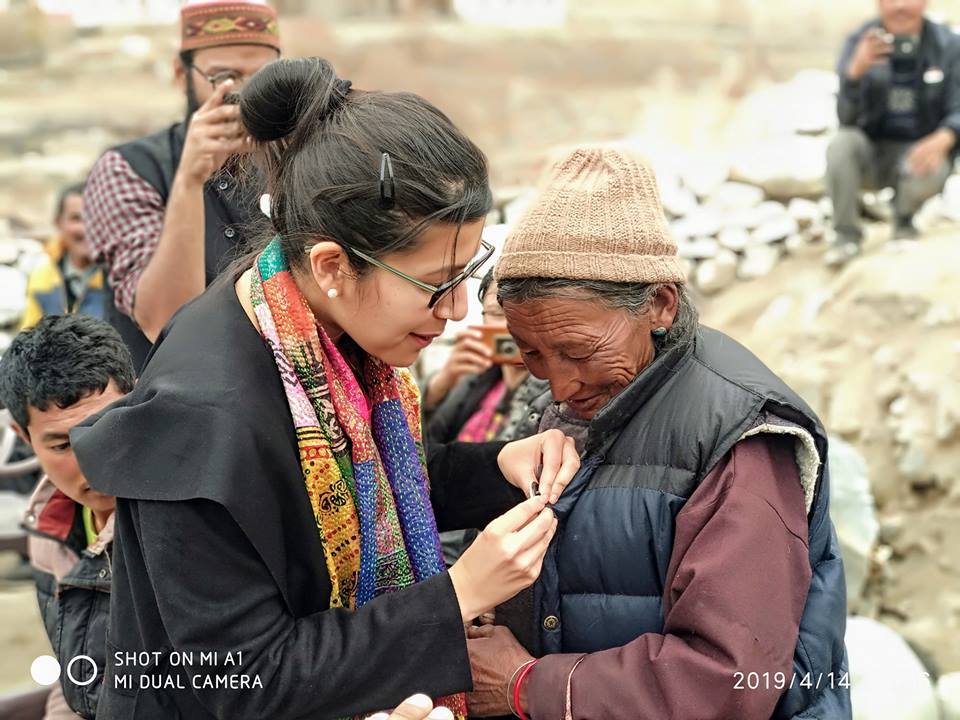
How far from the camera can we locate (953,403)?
16.6 feet

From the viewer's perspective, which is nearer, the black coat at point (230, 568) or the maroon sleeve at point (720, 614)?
the black coat at point (230, 568)

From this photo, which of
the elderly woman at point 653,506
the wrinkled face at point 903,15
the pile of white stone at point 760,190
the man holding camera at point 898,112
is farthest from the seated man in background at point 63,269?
the wrinkled face at point 903,15

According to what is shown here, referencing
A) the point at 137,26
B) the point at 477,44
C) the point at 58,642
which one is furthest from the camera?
the point at 137,26

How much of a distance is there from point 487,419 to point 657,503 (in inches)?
76.5

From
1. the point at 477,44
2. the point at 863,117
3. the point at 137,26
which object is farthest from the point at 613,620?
the point at 137,26

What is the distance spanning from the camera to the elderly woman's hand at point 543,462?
191 centimetres

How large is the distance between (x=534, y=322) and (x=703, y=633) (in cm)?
62

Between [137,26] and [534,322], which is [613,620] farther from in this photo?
[137,26]

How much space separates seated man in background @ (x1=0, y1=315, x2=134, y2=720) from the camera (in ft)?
7.59

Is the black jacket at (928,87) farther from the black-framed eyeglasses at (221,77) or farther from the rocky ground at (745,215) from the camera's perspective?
the black-framed eyeglasses at (221,77)

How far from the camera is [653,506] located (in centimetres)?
185

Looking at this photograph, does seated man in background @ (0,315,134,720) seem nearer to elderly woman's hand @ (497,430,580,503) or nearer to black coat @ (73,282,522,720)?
black coat @ (73,282,522,720)

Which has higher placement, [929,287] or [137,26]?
[137,26]

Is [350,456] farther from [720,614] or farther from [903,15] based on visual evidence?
[903,15]
